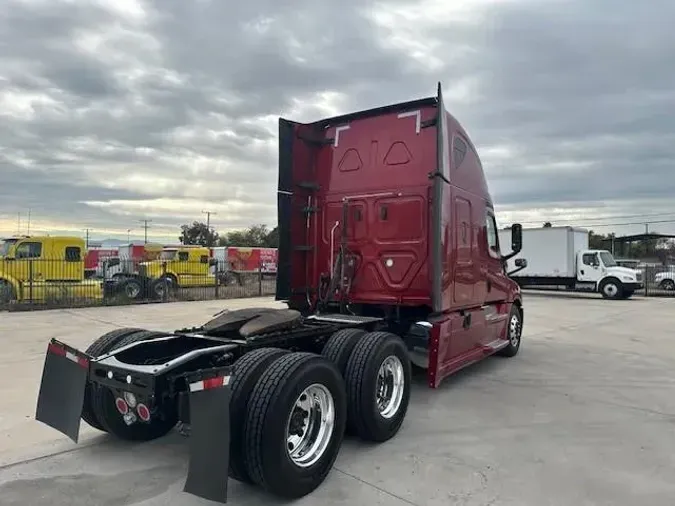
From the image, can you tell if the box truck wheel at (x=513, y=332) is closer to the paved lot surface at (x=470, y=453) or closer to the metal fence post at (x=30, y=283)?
the paved lot surface at (x=470, y=453)

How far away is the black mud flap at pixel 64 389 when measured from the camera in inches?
151

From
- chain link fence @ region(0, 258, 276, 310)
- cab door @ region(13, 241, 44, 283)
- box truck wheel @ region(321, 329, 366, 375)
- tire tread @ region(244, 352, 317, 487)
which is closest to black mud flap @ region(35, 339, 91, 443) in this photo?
tire tread @ region(244, 352, 317, 487)

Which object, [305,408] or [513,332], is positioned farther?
[513,332]

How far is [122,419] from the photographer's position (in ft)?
14.3

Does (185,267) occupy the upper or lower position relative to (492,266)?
lower

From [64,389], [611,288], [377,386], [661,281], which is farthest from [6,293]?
[661,281]

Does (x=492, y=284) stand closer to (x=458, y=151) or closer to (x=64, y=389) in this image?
(x=458, y=151)

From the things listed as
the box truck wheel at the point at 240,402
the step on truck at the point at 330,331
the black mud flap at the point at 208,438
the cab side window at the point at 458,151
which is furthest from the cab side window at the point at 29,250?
the black mud flap at the point at 208,438

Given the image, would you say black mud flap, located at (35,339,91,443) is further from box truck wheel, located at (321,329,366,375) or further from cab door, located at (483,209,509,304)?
cab door, located at (483,209,509,304)

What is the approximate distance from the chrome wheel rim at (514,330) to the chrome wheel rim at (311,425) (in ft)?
17.8

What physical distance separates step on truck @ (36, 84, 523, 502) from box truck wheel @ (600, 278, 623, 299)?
17297 millimetres

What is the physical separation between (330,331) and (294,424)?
1.41m

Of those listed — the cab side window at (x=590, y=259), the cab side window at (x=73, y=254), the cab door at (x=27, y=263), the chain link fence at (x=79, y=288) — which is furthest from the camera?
the cab side window at (x=590, y=259)

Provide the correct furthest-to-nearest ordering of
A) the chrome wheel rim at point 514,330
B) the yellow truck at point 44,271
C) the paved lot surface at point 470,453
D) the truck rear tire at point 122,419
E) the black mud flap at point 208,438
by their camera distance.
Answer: the yellow truck at point 44,271 → the chrome wheel rim at point 514,330 → the truck rear tire at point 122,419 → the paved lot surface at point 470,453 → the black mud flap at point 208,438
